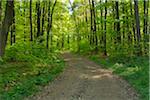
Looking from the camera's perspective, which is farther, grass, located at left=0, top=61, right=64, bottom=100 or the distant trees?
the distant trees

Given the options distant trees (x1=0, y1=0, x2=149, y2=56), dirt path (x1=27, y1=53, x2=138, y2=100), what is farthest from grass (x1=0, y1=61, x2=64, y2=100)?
distant trees (x1=0, y1=0, x2=149, y2=56)

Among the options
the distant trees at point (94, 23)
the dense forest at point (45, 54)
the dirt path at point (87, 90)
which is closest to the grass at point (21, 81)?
the dense forest at point (45, 54)

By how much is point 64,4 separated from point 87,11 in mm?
13405

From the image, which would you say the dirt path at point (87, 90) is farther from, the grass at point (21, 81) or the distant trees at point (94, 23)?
the distant trees at point (94, 23)

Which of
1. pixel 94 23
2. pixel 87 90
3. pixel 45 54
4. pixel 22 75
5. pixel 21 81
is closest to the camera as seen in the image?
pixel 87 90

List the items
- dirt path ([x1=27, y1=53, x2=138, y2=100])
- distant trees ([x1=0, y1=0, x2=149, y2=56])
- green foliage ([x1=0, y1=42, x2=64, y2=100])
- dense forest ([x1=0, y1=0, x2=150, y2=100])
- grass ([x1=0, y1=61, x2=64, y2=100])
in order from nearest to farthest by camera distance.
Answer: dirt path ([x1=27, y1=53, x2=138, y2=100]) < grass ([x1=0, y1=61, x2=64, y2=100]) < green foliage ([x1=0, y1=42, x2=64, y2=100]) < dense forest ([x1=0, y1=0, x2=150, y2=100]) < distant trees ([x1=0, y1=0, x2=149, y2=56])

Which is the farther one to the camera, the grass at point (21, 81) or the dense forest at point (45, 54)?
the dense forest at point (45, 54)

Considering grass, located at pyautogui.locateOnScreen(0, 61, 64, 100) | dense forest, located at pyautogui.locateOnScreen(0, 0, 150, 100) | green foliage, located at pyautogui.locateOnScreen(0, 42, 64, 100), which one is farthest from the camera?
dense forest, located at pyautogui.locateOnScreen(0, 0, 150, 100)

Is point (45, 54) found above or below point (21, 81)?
above

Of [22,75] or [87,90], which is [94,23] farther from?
[87,90]

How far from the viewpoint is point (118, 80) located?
15.2 meters

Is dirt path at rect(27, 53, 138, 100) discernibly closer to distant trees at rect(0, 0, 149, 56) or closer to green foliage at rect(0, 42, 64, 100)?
green foliage at rect(0, 42, 64, 100)

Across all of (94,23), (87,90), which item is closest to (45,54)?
(94,23)

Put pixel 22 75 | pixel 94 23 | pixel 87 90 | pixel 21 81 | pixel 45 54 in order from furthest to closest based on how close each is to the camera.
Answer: pixel 94 23, pixel 45 54, pixel 22 75, pixel 21 81, pixel 87 90
